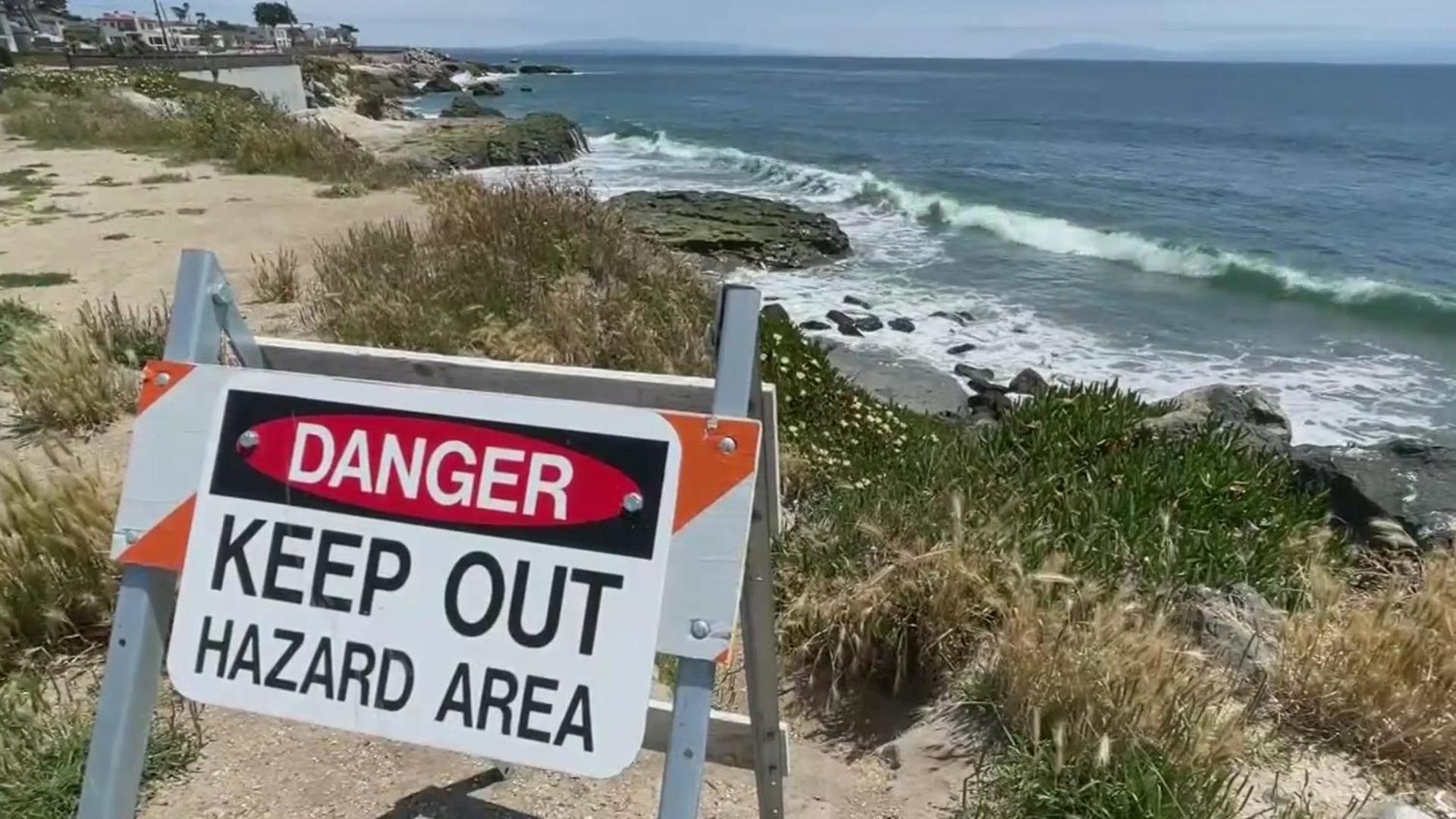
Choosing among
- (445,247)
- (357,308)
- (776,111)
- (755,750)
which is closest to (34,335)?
(357,308)

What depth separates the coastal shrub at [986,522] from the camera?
11.6ft

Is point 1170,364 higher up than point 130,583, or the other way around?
point 130,583

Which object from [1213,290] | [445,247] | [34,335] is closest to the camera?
[34,335]

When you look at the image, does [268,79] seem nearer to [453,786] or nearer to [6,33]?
[6,33]

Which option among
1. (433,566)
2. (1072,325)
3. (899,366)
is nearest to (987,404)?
(899,366)

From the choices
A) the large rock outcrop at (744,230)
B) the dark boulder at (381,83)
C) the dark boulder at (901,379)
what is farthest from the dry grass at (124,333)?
the dark boulder at (381,83)

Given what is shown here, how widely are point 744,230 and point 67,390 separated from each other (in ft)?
60.9

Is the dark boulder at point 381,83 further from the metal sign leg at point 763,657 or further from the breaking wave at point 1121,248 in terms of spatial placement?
the metal sign leg at point 763,657

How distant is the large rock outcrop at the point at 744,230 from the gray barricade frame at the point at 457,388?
18.2 metres

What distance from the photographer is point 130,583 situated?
190 cm

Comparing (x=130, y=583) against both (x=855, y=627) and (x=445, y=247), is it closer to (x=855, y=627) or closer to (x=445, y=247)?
(x=855, y=627)

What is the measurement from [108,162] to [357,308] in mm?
13389

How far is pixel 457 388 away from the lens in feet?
6.86

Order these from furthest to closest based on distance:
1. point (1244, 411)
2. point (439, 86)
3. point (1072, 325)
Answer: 1. point (439, 86)
2. point (1072, 325)
3. point (1244, 411)
